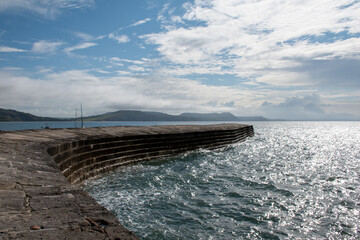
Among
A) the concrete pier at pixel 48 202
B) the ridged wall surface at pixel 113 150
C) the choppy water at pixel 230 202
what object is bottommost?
the choppy water at pixel 230 202

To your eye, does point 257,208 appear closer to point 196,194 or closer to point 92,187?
point 196,194

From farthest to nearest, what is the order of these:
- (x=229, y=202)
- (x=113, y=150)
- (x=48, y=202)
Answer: (x=113, y=150), (x=229, y=202), (x=48, y=202)

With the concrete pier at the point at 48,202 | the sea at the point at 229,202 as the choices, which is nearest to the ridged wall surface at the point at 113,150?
the concrete pier at the point at 48,202

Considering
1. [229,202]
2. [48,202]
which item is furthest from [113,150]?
[48,202]

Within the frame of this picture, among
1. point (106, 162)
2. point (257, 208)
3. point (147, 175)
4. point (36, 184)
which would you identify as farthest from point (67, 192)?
point (106, 162)

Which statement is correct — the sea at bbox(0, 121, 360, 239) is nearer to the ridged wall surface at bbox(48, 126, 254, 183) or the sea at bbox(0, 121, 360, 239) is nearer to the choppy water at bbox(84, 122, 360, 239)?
the choppy water at bbox(84, 122, 360, 239)

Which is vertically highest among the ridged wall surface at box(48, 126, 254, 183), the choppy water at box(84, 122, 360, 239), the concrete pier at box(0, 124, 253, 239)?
the concrete pier at box(0, 124, 253, 239)

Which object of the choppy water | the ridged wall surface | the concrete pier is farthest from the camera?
the ridged wall surface

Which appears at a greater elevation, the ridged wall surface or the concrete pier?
the concrete pier

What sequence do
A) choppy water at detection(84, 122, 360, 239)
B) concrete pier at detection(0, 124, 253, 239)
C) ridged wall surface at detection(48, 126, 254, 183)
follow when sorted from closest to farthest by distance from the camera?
concrete pier at detection(0, 124, 253, 239) → choppy water at detection(84, 122, 360, 239) → ridged wall surface at detection(48, 126, 254, 183)

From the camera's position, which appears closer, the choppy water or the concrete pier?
the concrete pier

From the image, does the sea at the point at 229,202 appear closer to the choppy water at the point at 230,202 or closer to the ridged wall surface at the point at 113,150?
the choppy water at the point at 230,202

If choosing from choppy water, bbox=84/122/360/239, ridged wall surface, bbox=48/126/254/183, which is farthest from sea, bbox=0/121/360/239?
ridged wall surface, bbox=48/126/254/183

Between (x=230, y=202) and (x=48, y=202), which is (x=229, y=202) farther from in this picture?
(x=48, y=202)
